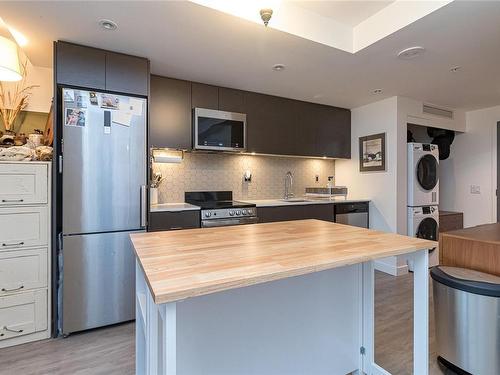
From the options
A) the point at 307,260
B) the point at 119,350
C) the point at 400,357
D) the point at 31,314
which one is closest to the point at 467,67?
the point at 400,357

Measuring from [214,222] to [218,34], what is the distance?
1.72 metres

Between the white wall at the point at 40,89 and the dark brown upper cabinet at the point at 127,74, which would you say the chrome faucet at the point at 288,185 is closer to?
the dark brown upper cabinet at the point at 127,74

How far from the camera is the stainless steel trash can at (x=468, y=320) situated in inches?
60.3

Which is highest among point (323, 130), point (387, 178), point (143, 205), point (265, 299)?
point (323, 130)

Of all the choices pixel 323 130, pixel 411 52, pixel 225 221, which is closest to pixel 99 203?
pixel 225 221

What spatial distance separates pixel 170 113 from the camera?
2.96m

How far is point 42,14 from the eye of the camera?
6.12 ft

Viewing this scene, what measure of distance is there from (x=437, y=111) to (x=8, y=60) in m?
5.00

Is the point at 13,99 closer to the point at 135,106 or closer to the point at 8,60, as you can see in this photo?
the point at 8,60

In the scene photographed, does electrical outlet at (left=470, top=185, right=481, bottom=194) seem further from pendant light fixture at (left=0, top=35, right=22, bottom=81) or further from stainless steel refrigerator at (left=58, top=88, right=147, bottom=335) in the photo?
pendant light fixture at (left=0, top=35, right=22, bottom=81)

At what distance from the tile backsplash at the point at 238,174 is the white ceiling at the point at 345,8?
1.98 metres

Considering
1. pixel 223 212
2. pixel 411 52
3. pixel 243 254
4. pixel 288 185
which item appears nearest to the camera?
pixel 243 254

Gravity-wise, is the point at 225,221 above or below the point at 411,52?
below

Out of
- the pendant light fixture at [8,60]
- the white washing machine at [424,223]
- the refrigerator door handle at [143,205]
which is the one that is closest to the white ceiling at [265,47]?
the pendant light fixture at [8,60]
